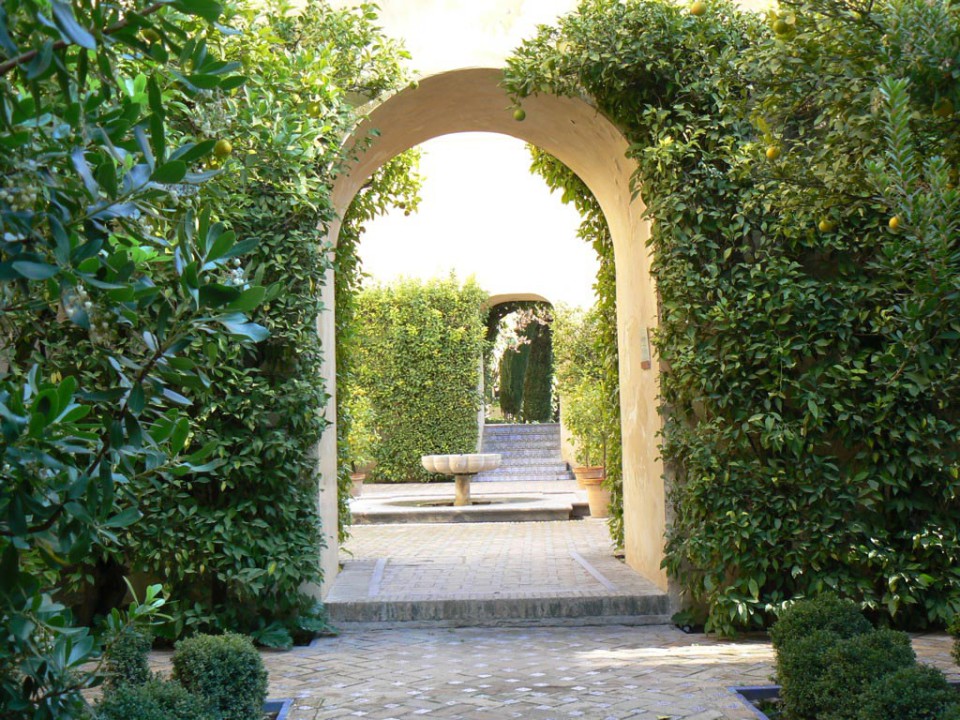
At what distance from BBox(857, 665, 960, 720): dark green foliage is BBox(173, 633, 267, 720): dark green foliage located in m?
2.35

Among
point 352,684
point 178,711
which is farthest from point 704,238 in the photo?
point 178,711

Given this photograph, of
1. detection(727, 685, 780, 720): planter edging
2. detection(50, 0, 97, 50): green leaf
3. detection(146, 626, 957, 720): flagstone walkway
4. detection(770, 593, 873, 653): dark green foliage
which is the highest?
detection(50, 0, 97, 50): green leaf

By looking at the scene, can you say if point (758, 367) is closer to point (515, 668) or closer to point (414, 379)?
point (515, 668)

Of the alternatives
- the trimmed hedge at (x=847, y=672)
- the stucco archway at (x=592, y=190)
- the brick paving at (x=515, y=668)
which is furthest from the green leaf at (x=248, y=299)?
the stucco archway at (x=592, y=190)

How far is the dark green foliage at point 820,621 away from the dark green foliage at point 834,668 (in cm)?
10

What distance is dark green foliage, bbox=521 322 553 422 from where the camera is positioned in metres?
25.0

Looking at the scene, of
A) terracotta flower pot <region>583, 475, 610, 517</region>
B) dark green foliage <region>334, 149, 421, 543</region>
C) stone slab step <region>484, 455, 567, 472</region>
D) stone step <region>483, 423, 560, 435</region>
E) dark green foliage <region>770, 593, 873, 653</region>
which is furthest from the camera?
stone step <region>483, 423, 560, 435</region>

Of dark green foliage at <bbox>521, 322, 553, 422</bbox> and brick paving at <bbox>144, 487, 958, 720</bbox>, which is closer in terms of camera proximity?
brick paving at <bbox>144, 487, 958, 720</bbox>

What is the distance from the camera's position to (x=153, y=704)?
323 cm

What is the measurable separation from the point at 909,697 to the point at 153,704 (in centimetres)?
257

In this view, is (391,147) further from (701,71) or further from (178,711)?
(178,711)

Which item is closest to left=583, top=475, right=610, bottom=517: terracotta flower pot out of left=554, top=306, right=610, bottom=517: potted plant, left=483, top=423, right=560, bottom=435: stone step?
left=554, top=306, right=610, bottom=517: potted plant

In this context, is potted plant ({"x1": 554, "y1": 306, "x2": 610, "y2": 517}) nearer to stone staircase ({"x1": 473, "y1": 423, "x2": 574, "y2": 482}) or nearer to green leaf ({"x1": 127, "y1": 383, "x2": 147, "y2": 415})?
stone staircase ({"x1": 473, "y1": 423, "x2": 574, "y2": 482})

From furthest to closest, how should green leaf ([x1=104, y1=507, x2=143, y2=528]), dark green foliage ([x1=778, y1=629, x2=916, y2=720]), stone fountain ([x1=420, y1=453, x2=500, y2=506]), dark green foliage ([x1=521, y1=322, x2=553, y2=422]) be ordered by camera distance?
dark green foliage ([x1=521, y1=322, x2=553, y2=422])
stone fountain ([x1=420, y1=453, x2=500, y2=506])
dark green foliage ([x1=778, y1=629, x2=916, y2=720])
green leaf ([x1=104, y1=507, x2=143, y2=528])
